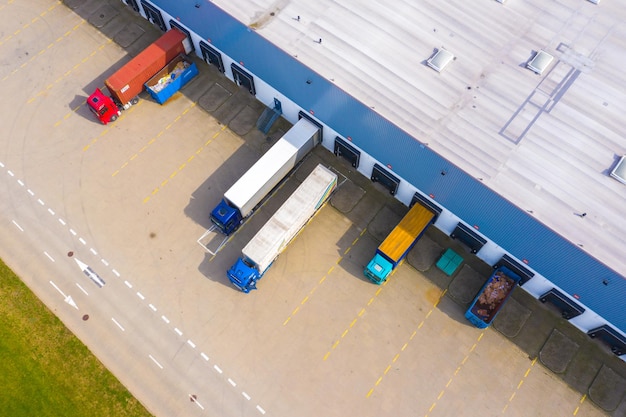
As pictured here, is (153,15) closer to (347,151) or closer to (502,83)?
(347,151)

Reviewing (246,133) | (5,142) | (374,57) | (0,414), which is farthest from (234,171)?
(0,414)

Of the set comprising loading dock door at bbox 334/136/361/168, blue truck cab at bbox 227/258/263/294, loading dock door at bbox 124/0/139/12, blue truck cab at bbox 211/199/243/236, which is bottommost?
blue truck cab at bbox 227/258/263/294

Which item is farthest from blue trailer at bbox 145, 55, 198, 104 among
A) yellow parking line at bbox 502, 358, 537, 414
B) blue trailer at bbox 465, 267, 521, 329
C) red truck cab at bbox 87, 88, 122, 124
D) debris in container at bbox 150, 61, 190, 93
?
yellow parking line at bbox 502, 358, 537, 414

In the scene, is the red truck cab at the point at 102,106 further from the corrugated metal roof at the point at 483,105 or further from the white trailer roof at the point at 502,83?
the white trailer roof at the point at 502,83

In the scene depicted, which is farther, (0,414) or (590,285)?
(0,414)

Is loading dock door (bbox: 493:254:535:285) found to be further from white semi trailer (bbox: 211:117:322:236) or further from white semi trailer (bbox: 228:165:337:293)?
white semi trailer (bbox: 211:117:322:236)

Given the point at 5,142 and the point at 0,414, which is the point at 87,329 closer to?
the point at 0,414
